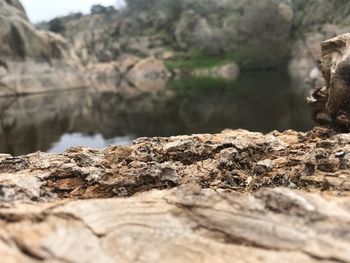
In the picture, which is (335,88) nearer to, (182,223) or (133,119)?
(182,223)

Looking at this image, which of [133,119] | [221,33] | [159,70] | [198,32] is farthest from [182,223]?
[198,32]

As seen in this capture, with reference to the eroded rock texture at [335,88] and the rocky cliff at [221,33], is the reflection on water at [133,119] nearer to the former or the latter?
the eroded rock texture at [335,88]

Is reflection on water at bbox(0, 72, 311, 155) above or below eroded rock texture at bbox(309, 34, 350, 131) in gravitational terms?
below

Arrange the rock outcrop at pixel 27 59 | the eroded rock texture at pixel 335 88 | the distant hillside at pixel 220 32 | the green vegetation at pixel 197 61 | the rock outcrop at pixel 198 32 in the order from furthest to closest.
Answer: the green vegetation at pixel 197 61 < the rock outcrop at pixel 198 32 < the distant hillside at pixel 220 32 < the rock outcrop at pixel 27 59 < the eroded rock texture at pixel 335 88

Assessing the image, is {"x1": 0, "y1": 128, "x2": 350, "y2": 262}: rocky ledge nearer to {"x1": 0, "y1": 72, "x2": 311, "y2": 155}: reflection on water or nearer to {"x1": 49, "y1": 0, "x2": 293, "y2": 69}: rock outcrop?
{"x1": 0, "y1": 72, "x2": 311, "y2": 155}: reflection on water

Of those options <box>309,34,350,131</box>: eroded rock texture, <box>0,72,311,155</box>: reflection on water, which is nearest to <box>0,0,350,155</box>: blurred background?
<box>0,72,311,155</box>: reflection on water

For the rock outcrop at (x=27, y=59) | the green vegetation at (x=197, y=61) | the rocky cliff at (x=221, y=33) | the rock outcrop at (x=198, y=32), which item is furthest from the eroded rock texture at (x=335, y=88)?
the green vegetation at (x=197, y=61)
